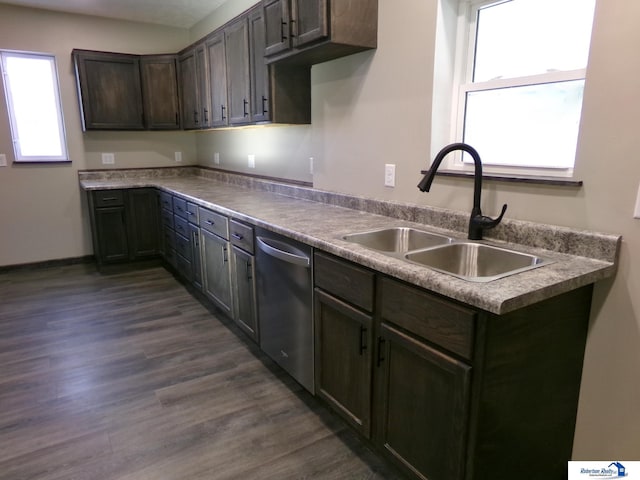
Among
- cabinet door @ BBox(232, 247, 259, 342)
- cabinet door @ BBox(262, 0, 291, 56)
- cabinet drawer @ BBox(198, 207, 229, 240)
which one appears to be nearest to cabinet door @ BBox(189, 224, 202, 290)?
cabinet drawer @ BBox(198, 207, 229, 240)

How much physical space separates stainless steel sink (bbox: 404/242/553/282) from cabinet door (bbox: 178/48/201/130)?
3.26 metres

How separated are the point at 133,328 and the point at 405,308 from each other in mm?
2338

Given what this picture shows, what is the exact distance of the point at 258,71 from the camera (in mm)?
3008

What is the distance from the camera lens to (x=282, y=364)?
235cm

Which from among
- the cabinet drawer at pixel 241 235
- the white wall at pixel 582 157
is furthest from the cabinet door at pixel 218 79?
the cabinet drawer at pixel 241 235

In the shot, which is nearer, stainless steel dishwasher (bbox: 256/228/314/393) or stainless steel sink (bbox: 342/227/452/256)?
stainless steel sink (bbox: 342/227/452/256)

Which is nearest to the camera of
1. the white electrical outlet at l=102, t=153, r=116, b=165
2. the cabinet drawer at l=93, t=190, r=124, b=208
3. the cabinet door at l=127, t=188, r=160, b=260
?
the cabinet drawer at l=93, t=190, r=124, b=208

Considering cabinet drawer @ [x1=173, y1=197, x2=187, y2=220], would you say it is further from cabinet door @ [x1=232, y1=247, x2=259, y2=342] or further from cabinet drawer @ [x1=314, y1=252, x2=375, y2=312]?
cabinet drawer @ [x1=314, y1=252, x2=375, y2=312]

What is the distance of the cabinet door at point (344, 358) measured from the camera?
1.69 m

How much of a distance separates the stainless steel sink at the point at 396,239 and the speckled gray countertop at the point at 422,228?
0.21 feet

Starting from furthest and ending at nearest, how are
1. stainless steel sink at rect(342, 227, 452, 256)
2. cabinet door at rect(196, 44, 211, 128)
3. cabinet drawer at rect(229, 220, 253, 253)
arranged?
cabinet door at rect(196, 44, 211, 128) < cabinet drawer at rect(229, 220, 253, 253) < stainless steel sink at rect(342, 227, 452, 256)

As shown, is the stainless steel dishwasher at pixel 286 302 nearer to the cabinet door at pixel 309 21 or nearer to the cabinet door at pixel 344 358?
the cabinet door at pixel 344 358

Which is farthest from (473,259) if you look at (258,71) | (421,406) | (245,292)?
(258,71)

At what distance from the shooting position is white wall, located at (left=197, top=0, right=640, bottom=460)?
140 centimetres
